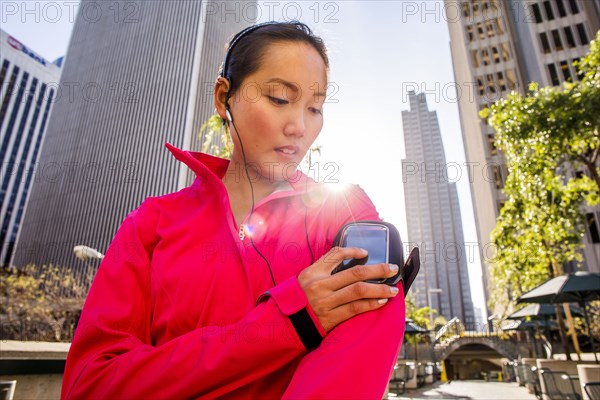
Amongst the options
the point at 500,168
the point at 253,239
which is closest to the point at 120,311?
the point at 253,239

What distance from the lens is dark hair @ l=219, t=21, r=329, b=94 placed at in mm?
1277

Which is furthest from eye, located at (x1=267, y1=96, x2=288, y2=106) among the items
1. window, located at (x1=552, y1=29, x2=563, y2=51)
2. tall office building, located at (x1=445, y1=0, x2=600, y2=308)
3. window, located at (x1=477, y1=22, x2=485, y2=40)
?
window, located at (x1=477, y1=22, x2=485, y2=40)

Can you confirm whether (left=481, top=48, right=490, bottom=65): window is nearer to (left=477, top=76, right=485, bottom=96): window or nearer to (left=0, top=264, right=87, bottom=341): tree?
(left=477, top=76, right=485, bottom=96): window

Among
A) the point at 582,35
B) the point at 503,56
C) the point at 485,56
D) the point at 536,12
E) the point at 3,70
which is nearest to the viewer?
the point at 582,35

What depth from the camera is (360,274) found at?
2.59ft

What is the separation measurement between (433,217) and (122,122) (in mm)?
95086

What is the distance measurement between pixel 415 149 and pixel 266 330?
135934 mm

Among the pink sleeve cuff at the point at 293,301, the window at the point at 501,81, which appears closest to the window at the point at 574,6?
the window at the point at 501,81

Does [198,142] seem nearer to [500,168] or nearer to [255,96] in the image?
[500,168]

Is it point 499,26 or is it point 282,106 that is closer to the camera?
point 282,106

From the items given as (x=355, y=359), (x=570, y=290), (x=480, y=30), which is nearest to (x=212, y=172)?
(x=355, y=359)

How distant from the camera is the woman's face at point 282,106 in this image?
1208 millimetres

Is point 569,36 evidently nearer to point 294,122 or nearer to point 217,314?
point 294,122

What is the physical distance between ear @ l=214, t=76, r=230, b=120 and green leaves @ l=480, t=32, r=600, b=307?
369 inches
